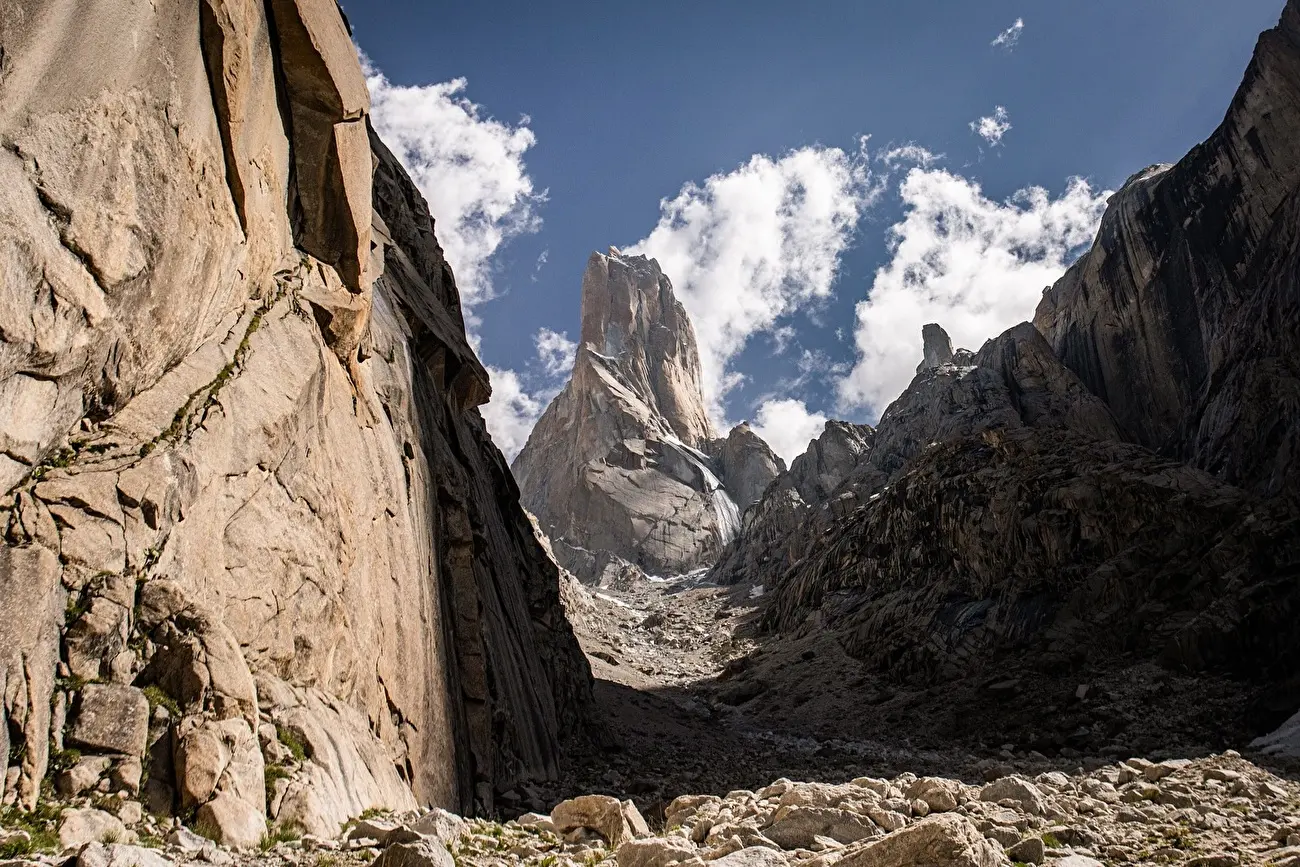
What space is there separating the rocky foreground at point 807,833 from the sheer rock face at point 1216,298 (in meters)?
35.5

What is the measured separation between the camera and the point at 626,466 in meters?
157

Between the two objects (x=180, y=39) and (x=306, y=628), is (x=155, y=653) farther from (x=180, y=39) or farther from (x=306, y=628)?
(x=180, y=39)

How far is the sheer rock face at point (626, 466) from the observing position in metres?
144

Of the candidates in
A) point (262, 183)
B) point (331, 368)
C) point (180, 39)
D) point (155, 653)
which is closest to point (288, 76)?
point (262, 183)

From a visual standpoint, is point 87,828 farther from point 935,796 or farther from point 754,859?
point 935,796

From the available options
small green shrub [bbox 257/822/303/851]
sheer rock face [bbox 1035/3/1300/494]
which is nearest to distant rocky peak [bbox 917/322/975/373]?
sheer rock face [bbox 1035/3/1300/494]

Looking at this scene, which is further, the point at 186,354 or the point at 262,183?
the point at 262,183

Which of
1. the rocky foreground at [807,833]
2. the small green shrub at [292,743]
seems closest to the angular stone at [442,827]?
the rocky foreground at [807,833]

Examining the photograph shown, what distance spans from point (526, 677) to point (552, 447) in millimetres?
159365

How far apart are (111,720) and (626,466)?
148 meters

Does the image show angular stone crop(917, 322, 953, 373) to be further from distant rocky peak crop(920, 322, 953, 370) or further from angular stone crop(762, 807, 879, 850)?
angular stone crop(762, 807, 879, 850)

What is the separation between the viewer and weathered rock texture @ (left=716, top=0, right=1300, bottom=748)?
1512 inches

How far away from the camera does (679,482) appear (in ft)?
517

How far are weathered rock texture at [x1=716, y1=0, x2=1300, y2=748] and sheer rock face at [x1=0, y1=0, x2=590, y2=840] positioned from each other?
89.2 ft
